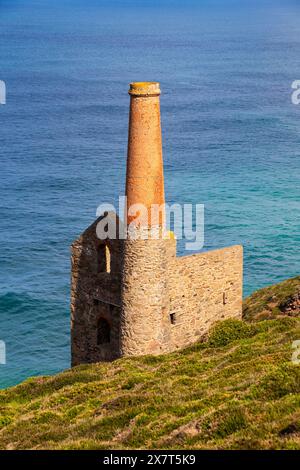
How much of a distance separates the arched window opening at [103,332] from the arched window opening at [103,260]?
6.40 ft

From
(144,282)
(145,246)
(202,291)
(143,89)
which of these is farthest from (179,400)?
(202,291)

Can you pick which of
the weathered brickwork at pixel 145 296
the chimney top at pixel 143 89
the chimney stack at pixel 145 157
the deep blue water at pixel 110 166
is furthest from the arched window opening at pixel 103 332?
the deep blue water at pixel 110 166

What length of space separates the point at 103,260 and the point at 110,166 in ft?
239

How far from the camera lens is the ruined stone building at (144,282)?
3062 cm

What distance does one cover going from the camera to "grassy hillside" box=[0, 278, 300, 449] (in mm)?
18547

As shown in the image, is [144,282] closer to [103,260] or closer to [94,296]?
[103,260]

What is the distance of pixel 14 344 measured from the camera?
5800 cm

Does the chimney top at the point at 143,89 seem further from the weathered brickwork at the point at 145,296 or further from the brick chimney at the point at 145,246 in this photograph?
the weathered brickwork at the point at 145,296

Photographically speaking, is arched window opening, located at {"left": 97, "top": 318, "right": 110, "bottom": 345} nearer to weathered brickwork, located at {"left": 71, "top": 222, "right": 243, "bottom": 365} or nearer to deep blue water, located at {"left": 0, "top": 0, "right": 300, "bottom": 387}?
weathered brickwork, located at {"left": 71, "top": 222, "right": 243, "bottom": 365}

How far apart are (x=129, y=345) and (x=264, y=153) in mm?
84819

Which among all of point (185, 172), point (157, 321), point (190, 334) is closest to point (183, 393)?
point (157, 321)

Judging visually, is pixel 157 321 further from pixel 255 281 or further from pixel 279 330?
pixel 255 281

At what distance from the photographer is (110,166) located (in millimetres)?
106312

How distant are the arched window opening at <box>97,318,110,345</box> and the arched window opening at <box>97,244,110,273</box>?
1.95 m
